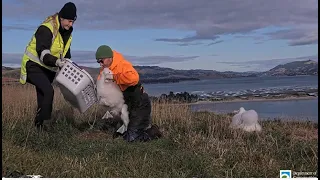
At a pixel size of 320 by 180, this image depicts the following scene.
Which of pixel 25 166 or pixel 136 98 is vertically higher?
pixel 136 98

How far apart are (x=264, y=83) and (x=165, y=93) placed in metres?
2.03

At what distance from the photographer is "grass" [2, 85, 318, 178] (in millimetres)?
4117

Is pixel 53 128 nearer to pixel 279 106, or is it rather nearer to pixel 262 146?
pixel 262 146

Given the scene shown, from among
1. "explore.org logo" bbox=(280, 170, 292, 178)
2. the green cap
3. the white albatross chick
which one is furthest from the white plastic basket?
"explore.org logo" bbox=(280, 170, 292, 178)

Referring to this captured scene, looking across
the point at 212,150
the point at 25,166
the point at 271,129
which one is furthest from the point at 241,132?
the point at 25,166

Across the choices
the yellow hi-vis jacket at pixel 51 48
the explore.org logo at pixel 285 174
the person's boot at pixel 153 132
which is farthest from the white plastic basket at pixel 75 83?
the explore.org logo at pixel 285 174

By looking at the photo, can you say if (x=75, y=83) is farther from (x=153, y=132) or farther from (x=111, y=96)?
(x=153, y=132)

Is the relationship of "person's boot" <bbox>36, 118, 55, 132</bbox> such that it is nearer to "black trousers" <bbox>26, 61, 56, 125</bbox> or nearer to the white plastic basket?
"black trousers" <bbox>26, 61, 56, 125</bbox>

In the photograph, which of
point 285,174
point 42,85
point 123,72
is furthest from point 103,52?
point 285,174

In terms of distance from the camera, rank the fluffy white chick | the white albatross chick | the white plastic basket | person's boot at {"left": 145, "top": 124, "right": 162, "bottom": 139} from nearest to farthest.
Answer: the white plastic basket → the fluffy white chick → person's boot at {"left": 145, "top": 124, "right": 162, "bottom": 139} → the white albatross chick

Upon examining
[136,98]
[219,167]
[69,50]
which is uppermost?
[69,50]

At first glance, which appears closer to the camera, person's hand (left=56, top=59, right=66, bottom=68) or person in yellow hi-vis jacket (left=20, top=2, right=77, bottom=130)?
person's hand (left=56, top=59, right=66, bottom=68)

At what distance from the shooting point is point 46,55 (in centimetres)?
520

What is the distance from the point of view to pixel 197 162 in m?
4.27
